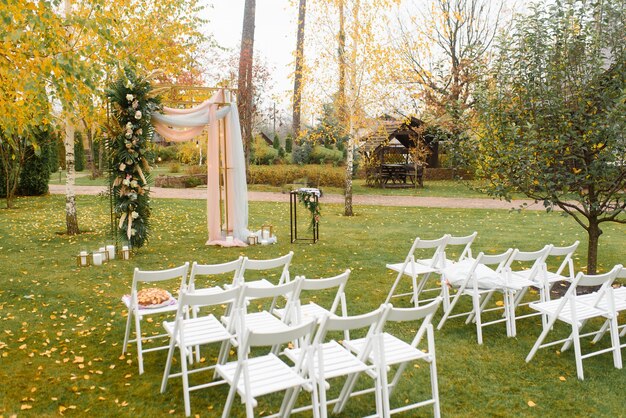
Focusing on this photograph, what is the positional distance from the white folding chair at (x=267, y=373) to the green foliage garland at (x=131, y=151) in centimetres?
667

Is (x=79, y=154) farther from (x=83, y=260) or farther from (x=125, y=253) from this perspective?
(x=83, y=260)

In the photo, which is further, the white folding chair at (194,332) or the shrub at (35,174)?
the shrub at (35,174)

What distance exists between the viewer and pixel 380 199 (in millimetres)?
20234

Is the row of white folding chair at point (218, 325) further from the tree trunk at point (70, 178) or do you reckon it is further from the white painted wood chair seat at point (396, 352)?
the tree trunk at point (70, 178)

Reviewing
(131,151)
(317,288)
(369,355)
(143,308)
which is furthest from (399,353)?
(131,151)

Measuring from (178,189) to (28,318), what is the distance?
657 inches

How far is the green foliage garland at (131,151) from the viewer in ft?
30.7

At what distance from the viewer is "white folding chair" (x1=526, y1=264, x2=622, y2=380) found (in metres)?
4.58

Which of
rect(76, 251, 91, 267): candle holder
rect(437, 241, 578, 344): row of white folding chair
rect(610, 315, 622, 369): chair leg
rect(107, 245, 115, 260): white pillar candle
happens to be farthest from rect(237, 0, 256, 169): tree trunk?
rect(610, 315, 622, 369): chair leg

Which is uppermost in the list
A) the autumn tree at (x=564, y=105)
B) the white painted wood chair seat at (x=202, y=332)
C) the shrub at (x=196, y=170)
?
the autumn tree at (x=564, y=105)

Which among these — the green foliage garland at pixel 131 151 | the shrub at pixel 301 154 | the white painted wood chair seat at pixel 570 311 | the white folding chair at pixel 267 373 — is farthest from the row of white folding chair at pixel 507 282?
the shrub at pixel 301 154

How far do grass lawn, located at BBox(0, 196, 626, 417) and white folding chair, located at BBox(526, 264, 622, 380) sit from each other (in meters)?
0.14

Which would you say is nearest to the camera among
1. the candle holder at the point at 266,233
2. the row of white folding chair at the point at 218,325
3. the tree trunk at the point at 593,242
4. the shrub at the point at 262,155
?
the row of white folding chair at the point at 218,325

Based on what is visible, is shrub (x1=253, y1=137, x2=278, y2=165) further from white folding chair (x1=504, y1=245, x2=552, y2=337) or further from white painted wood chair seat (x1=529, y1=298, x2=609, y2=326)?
white painted wood chair seat (x1=529, y1=298, x2=609, y2=326)
